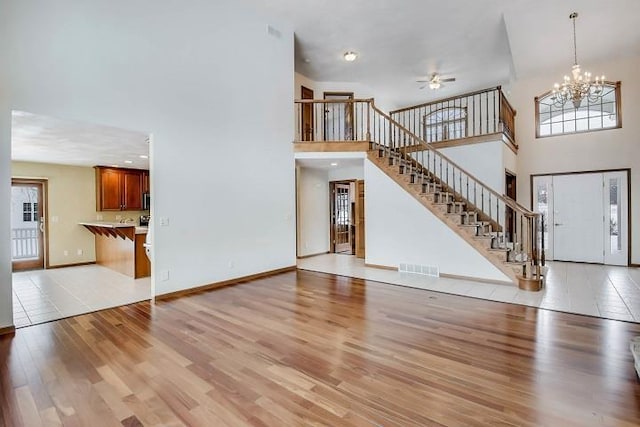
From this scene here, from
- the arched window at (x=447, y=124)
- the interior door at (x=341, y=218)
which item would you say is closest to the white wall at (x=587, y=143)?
the arched window at (x=447, y=124)

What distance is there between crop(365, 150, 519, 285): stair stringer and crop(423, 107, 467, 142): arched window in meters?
3.73

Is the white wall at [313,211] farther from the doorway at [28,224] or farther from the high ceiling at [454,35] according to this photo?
the doorway at [28,224]

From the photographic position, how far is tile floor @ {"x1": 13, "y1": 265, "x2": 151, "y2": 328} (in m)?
3.92

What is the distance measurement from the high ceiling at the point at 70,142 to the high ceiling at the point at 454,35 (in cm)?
353

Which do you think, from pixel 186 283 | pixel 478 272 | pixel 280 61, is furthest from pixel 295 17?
pixel 478 272

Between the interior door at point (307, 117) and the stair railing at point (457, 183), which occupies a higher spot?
the interior door at point (307, 117)

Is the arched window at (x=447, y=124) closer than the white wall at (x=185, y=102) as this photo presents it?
No

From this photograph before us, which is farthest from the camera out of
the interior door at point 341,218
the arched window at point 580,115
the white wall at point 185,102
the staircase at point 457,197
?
the interior door at point 341,218

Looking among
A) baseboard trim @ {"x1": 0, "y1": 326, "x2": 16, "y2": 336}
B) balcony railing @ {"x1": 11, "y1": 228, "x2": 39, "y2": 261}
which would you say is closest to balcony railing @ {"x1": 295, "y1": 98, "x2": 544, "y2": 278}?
baseboard trim @ {"x1": 0, "y1": 326, "x2": 16, "y2": 336}

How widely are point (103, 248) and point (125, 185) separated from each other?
162 centimetres

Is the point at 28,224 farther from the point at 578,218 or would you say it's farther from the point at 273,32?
the point at 578,218

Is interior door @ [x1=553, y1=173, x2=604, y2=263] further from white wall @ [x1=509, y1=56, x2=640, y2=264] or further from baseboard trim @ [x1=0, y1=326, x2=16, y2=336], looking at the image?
baseboard trim @ [x1=0, y1=326, x2=16, y2=336]

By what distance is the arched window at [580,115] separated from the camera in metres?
6.89

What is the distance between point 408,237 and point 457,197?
174 cm
